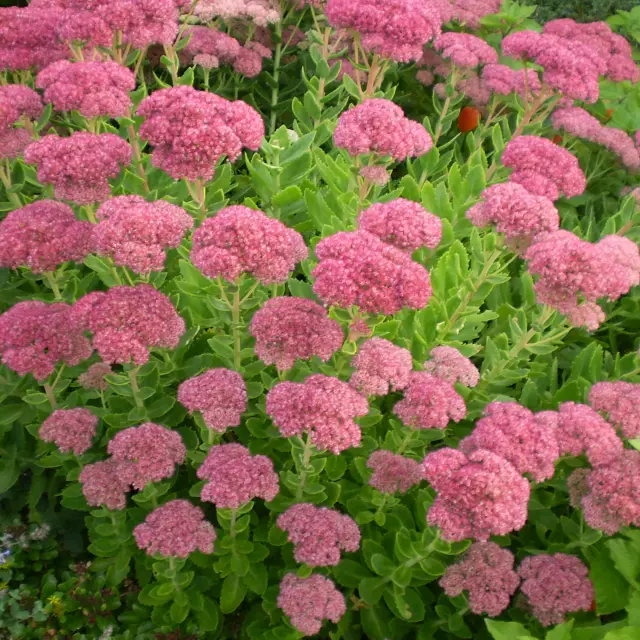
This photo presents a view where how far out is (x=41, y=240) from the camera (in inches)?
67.7

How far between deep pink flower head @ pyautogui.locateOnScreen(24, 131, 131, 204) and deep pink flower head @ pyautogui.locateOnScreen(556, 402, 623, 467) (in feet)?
4.70

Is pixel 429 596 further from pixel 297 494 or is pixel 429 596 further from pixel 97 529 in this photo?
pixel 97 529

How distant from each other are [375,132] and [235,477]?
3.70 feet

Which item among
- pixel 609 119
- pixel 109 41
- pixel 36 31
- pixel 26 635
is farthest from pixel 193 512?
pixel 609 119

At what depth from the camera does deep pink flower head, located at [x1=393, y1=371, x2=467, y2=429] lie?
5.30 ft

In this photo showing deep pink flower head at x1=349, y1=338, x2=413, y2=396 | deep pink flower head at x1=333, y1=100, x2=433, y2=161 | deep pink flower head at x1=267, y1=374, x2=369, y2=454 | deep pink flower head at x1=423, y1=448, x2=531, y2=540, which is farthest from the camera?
deep pink flower head at x1=333, y1=100, x2=433, y2=161

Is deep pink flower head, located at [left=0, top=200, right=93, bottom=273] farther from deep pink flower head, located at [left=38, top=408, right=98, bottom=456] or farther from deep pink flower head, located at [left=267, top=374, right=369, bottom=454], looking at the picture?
deep pink flower head, located at [left=267, top=374, right=369, bottom=454]

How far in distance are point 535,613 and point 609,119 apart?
302 centimetres

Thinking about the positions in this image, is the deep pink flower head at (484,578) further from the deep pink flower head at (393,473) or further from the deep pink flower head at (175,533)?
the deep pink flower head at (175,533)

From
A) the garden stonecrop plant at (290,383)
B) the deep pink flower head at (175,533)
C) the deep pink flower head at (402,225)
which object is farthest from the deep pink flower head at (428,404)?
the deep pink flower head at (175,533)

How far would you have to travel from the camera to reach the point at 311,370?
6.43 feet

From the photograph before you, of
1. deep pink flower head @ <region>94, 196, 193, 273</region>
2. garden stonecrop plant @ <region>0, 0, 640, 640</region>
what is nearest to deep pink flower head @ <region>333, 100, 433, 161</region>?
garden stonecrop plant @ <region>0, 0, 640, 640</region>

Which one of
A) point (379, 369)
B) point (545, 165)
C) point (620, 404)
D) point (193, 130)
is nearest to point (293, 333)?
point (379, 369)

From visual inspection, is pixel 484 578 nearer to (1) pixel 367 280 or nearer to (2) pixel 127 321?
(1) pixel 367 280
